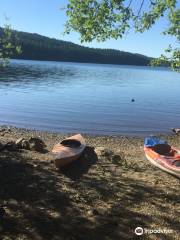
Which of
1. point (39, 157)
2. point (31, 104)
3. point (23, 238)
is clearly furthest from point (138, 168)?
point (31, 104)

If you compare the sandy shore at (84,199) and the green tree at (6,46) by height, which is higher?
the green tree at (6,46)

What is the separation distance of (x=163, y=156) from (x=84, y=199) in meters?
6.31

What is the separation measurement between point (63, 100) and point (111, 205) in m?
41.8

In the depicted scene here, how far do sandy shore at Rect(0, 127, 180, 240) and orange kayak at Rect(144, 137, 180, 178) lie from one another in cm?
29

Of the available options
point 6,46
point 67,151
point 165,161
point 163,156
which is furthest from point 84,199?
point 6,46

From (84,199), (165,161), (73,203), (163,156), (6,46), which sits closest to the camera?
(73,203)

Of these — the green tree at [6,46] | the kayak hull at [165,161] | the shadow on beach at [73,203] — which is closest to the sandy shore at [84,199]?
the shadow on beach at [73,203]

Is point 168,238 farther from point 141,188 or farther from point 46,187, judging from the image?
point 46,187

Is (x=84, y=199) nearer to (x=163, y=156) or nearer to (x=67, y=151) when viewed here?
(x=67, y=151)

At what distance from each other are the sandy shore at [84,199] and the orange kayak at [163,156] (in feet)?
0.96

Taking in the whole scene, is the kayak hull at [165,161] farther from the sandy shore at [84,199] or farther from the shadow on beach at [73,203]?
the shadow on beach at [73,203]

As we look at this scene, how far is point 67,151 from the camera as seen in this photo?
1617 cm

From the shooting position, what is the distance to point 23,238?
8133mm

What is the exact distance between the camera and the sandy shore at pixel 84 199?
348 inches
